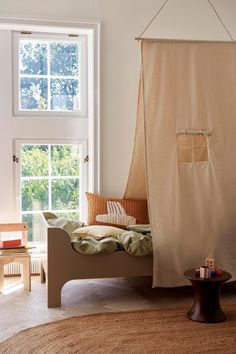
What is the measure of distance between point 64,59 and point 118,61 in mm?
470

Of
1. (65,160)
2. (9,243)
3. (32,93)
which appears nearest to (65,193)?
(65,160)

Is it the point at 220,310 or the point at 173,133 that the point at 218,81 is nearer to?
the point at 173,133

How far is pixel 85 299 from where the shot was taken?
3.76 metres

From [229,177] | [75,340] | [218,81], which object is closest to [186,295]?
[229,177]

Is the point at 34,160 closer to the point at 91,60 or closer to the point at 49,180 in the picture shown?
the point at 49,180

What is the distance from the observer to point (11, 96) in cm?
440

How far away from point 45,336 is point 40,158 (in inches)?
73.3

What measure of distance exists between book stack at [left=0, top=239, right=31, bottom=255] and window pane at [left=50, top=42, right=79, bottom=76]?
4.87 feet

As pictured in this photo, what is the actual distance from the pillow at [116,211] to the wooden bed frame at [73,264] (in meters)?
0.64

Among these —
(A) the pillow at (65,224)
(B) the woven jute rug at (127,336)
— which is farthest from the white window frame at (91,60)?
(B) the woven jute rug at (127,336)

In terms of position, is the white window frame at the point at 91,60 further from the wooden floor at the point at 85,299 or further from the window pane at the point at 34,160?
the wooden floor at the point at 85,299

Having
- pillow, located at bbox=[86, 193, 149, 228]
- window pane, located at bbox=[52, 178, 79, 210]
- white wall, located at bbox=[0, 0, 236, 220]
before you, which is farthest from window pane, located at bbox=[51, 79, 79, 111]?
pillow, located at bbox=[86, 193, 149, 228]

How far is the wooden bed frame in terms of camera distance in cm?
350

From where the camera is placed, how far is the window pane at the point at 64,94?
4516 millimetres
